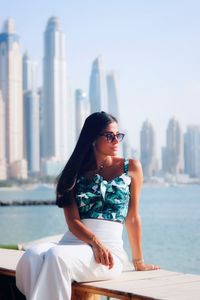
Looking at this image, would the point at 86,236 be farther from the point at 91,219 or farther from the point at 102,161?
the point at 102,161

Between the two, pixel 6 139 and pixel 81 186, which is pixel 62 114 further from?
pixel 81 186

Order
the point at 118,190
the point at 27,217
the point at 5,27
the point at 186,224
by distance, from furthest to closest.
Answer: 1. the point at 5,27
2. the point at 27,217
3. the point at 186,224
4. the point at 118,190

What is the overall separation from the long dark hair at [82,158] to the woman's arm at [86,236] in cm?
5

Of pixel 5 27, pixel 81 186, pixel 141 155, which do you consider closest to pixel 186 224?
pixel 81 186

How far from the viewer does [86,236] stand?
127 inches

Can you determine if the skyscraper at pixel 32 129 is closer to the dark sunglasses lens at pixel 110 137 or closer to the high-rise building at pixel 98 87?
the high-rise building at pixel 98 87

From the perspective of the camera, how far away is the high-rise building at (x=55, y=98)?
141125 millimetres

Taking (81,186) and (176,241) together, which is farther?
(176,241)

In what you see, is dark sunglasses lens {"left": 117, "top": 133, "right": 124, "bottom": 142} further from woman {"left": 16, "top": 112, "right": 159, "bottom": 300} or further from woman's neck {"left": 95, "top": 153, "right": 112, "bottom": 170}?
woman's neck {"left": 95, "top": 153, "right": 112, "bottom": 170}

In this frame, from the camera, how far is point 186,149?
436 ft

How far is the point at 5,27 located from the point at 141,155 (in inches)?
2145

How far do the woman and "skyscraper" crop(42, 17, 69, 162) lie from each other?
130288 millimetres

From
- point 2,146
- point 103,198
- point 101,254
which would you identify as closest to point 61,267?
point 101,254

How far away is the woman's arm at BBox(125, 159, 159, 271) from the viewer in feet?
11.2
